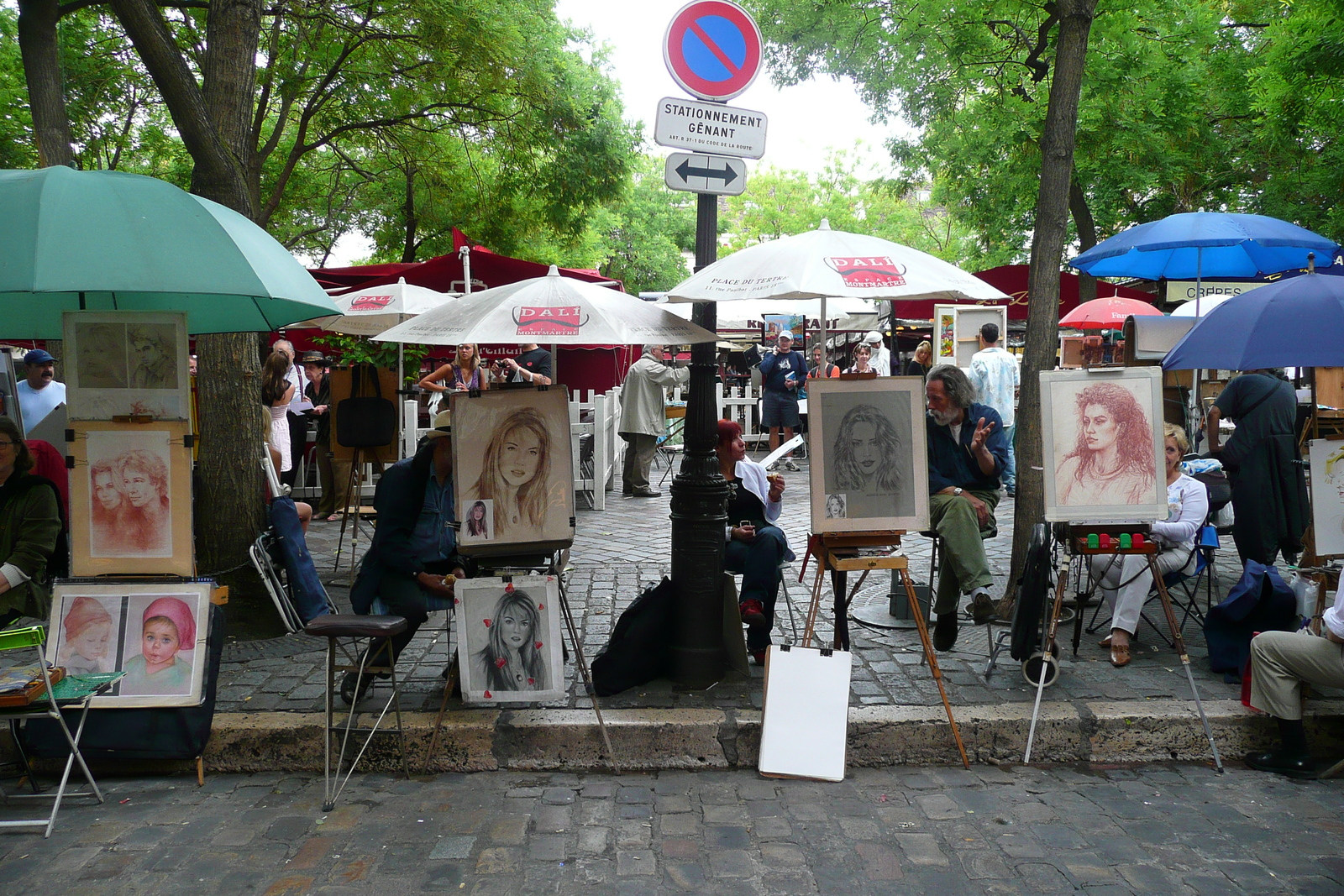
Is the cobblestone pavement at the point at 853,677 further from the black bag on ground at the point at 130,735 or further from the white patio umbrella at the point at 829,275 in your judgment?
the white patio umbrella at the point at 829,275

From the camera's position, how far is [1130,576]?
553 cm

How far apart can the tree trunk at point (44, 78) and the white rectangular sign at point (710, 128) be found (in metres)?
6.49

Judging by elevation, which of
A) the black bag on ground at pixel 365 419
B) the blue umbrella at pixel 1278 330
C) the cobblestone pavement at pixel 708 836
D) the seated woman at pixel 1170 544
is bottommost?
the cobblestone pavement at pixel 708 836

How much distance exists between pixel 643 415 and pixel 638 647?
620 cm

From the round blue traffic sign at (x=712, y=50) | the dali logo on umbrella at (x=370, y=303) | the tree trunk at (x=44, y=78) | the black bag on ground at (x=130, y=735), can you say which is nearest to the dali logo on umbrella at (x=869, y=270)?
the round blue traffic sign at (x=712, y=50)

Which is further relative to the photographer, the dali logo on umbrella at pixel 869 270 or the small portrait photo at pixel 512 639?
the dali logo on umbrella at pixel 869 270

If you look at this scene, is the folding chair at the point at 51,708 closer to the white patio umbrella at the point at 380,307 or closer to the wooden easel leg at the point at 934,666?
the wooden easel leg at the point at 934,666

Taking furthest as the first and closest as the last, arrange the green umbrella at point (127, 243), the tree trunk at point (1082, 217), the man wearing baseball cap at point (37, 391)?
the tree trunk at point (1082, 217), the man wearing baseball cap at point (37, 391), the green umbrella at point (127, 243)

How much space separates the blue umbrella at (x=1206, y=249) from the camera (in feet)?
23.4

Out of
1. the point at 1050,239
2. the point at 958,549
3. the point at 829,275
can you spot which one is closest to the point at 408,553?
the point at 829,275

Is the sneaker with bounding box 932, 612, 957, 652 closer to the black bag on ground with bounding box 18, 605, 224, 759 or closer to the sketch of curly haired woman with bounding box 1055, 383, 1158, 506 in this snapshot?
the sketch of curly haired woman with bounding box 1055, 383, 1158, 506

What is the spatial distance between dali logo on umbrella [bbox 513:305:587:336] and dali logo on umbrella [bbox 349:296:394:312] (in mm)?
4309

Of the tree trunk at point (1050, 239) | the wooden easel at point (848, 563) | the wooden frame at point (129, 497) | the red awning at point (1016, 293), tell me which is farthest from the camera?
the red awning at point (1016, 293)

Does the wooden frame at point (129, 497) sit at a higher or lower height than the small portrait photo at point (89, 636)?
higher
